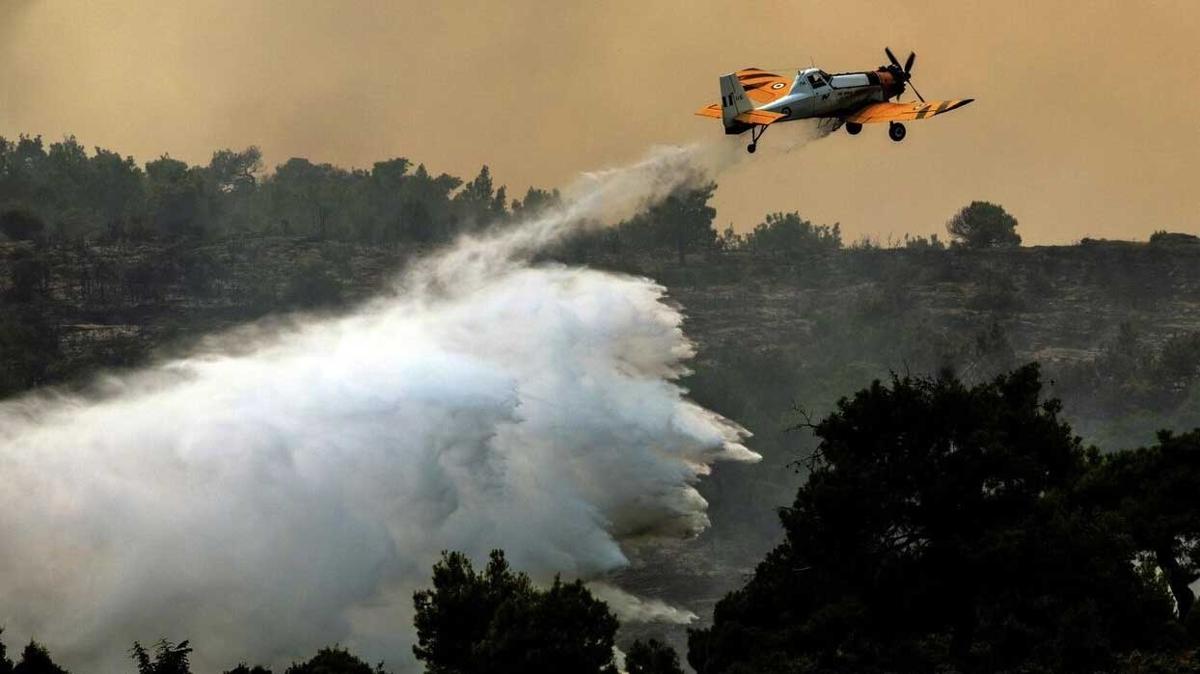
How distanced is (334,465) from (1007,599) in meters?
33.7

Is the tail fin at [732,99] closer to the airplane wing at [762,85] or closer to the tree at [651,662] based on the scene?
the airplane wing at [762,85]

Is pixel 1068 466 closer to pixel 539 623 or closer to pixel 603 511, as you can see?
pixel 539 623

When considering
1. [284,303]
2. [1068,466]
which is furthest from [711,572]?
[1068,466]

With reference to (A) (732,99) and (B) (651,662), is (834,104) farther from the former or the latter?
(B) (651,662)

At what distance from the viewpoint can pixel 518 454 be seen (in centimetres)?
9062

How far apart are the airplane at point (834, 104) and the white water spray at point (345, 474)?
14.8m

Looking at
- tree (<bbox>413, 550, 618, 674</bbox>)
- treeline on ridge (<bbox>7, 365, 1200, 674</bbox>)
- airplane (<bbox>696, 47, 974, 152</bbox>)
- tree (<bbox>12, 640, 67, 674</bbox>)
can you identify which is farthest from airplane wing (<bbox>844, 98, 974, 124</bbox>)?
tree (<bbox>12, 640, 67, 674</bbox>)

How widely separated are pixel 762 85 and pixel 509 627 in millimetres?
28725

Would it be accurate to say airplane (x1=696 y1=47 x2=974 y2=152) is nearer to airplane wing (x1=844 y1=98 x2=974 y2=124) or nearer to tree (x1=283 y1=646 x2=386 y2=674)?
airplane wing (x1=844 y1=98 x2=974 y2=124)

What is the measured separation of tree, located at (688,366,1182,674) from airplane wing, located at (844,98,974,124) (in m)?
13.7

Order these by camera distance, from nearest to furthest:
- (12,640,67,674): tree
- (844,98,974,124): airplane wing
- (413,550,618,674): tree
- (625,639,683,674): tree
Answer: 1. (413,550,618,674): tree
2. (625,639,683,674): tree
3. (12,640,67,674): tree
4. (844,98,974,124): airplane wing

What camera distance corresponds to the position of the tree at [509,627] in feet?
193

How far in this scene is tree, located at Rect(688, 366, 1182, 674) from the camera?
5781cm

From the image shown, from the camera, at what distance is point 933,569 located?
59562 millimetres
